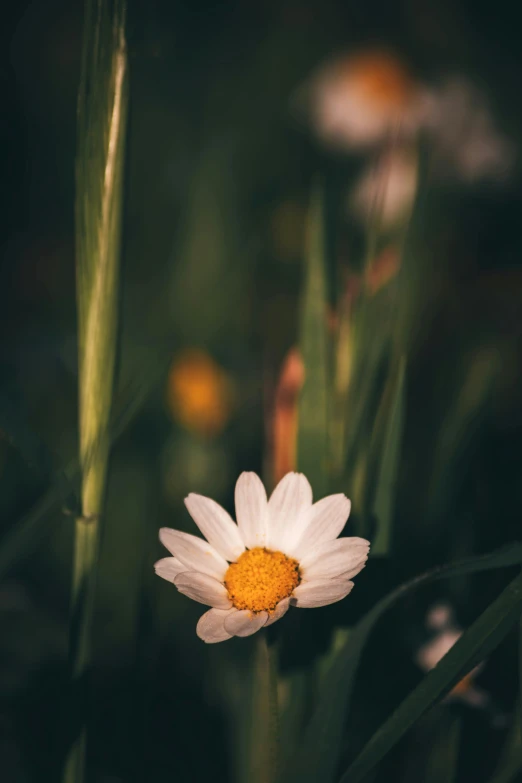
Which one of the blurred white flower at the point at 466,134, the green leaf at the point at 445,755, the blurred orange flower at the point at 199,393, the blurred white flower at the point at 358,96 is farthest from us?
the blurred white flower at the point at 358,96

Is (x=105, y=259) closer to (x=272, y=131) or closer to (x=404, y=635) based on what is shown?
(x=404, y=635)

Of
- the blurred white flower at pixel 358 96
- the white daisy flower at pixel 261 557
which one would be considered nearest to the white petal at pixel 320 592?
the white daisy flower at pixel 261 557

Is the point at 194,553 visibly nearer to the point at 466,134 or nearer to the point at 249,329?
the point at 249,329

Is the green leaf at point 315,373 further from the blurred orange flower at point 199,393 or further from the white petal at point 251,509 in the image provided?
the blurred orange flower at point 199,393

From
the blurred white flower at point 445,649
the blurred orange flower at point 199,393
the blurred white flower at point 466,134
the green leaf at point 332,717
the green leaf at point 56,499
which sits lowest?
the blurred orange flower at point 199,393

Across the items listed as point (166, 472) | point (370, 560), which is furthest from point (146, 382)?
point (166, 472)

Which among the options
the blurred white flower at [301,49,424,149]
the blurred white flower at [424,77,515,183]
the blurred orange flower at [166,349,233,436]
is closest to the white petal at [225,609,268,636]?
the blurred orange flower at [166,349,233,436]

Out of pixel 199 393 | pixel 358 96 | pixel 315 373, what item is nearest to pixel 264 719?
pixel 315 373
